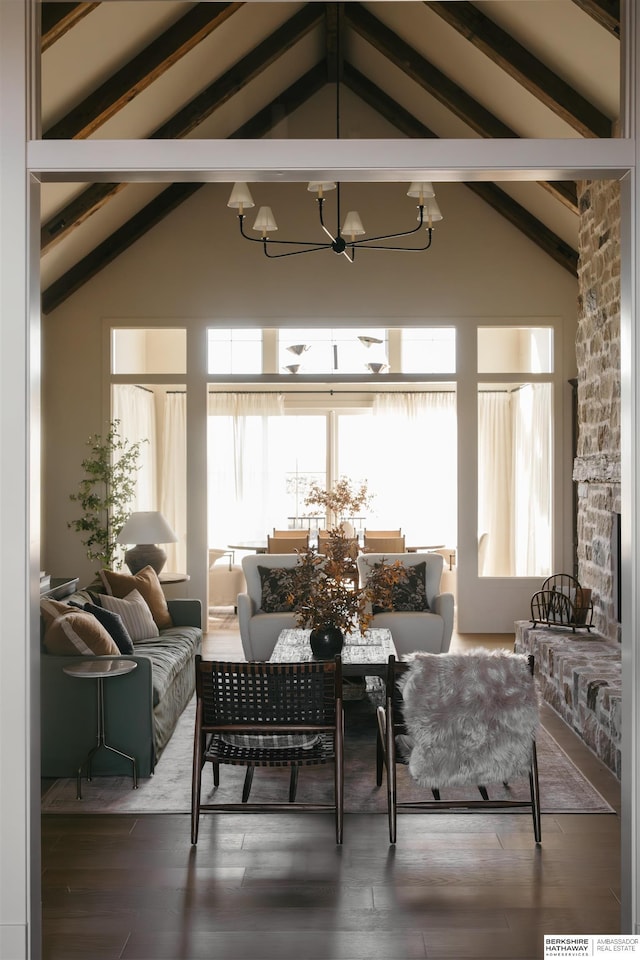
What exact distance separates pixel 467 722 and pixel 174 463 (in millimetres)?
7151

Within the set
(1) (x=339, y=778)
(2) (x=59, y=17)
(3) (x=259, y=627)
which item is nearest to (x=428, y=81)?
(2) (x=59, y=17)

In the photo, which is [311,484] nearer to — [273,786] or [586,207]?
[586,207]

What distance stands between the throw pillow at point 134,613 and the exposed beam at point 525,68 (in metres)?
4.20

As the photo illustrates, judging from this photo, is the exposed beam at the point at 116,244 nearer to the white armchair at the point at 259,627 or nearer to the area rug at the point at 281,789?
the white armchair at the point at 259,627

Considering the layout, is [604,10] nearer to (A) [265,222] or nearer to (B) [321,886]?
(A) [265,222]

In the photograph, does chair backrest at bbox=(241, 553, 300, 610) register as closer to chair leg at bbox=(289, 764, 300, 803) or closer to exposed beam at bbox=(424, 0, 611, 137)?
chair leg at bbox=(289, 764, 300, 803)

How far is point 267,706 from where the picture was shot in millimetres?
3451

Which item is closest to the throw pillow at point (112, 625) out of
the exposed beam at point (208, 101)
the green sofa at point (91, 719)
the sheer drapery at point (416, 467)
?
the green sofa at point (91, 719)

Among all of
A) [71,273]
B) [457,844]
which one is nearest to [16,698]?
[457,844]

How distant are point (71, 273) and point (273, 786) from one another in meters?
5.45

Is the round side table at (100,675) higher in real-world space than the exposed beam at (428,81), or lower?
lower

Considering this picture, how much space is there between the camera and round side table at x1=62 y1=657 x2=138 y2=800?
13.0 feet

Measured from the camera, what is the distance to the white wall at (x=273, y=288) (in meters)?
8.04

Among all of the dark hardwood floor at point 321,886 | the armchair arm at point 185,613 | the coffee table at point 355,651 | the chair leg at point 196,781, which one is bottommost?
the dark hardwood floor at point 321,886
